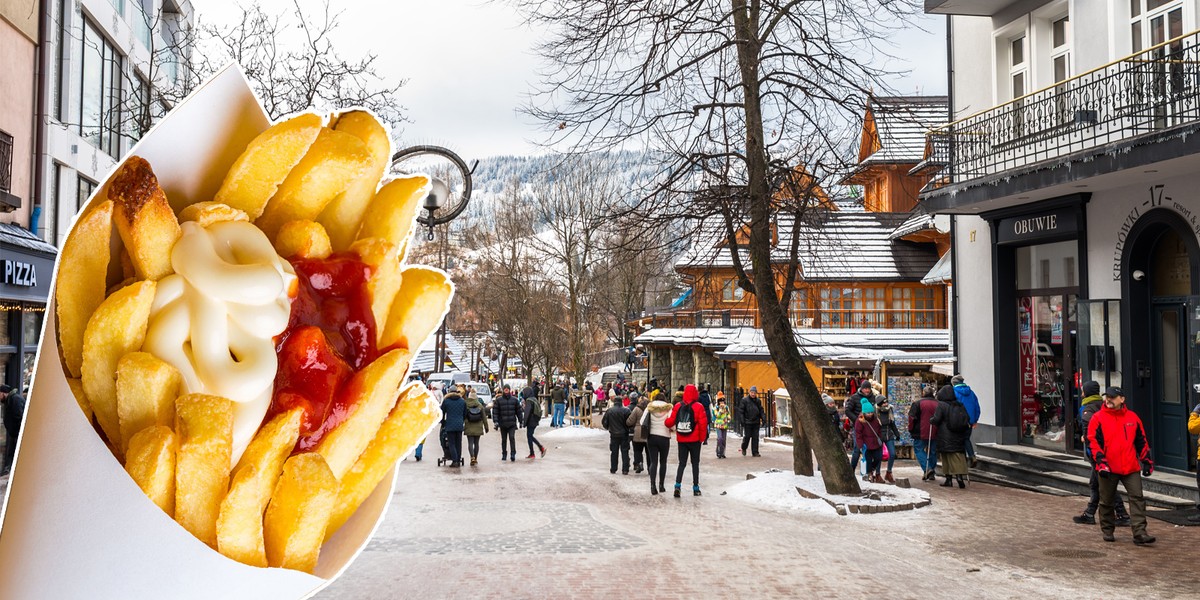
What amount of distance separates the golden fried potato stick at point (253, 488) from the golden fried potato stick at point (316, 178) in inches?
12.8

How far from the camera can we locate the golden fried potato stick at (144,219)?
1.33 metres

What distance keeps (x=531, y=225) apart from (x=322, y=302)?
43402mm

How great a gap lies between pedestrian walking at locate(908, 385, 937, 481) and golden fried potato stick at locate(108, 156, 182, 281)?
17.7m

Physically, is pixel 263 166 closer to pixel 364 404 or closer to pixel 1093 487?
pixel 364 404

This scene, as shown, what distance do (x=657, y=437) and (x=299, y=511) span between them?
52.0 feet

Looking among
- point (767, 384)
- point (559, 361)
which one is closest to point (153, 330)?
point (767, 384)

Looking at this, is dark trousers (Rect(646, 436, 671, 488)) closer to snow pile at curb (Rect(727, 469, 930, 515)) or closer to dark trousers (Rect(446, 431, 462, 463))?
snow pile at curb (Rect(727, 469, 930, 515))

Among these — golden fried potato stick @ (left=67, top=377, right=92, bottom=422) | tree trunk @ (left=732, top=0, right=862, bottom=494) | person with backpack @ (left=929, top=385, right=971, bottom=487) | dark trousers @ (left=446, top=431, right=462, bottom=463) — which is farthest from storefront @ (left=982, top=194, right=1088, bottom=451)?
golden fried potato stick @ (left=67, top=377, right=92, bottom=422)

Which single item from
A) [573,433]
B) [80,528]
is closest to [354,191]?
[80,528]

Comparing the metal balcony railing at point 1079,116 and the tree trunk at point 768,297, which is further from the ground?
the metal balcony railing at point 1079,116

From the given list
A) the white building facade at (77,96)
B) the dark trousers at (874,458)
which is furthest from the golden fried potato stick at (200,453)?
the dark trousers at (874,458)

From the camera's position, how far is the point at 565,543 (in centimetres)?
1227

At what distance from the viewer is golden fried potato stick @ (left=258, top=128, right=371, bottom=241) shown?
5.02 feet

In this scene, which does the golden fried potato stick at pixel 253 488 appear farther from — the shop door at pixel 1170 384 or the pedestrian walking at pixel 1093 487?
the shop door at pixel 1170 384
